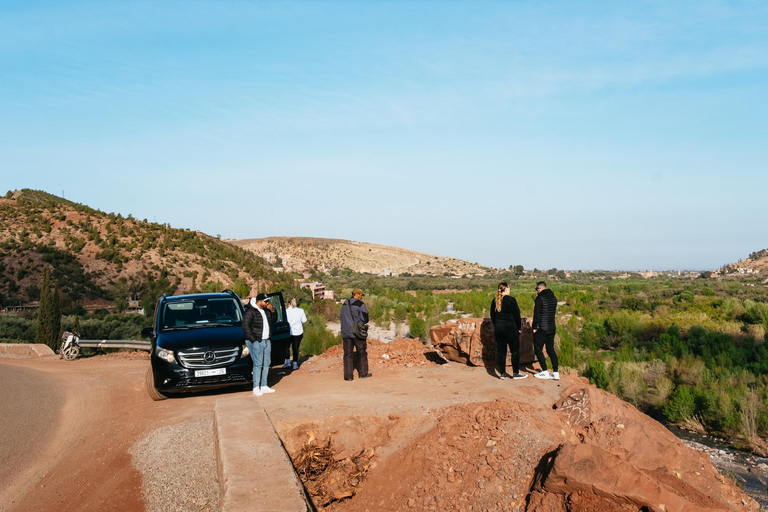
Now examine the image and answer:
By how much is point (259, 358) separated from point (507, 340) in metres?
4.94

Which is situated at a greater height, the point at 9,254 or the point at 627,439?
the point at 9,254

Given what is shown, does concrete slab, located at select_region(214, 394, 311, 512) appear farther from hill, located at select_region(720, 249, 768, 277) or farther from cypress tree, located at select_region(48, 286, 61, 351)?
hill, located at select_region(720, 249, 768, 277)

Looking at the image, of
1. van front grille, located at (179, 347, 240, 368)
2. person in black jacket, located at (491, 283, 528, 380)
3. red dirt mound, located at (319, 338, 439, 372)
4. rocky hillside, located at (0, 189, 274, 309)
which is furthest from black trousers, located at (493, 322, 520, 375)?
rocky hillside, located at (0, 189, 274, 309)

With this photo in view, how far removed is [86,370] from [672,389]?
17702mm

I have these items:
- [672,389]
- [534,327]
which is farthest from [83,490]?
[672,389]

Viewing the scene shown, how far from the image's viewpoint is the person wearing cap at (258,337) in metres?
11.2

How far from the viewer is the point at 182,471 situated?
706cm

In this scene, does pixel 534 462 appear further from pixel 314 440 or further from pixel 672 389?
pixel 672 389

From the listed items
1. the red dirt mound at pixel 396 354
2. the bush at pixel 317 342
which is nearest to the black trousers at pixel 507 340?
the red dirt mound at pixel 396 354

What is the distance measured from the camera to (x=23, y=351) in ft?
72.9

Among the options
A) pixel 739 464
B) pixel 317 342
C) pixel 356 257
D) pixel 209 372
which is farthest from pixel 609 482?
pixel 356 257

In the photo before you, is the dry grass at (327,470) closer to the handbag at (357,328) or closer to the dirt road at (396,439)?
the dirt road at (396,439)

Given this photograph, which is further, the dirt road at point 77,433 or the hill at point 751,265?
the hill at point 751,265

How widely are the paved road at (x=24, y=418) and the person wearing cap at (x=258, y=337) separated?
347 centimetres
